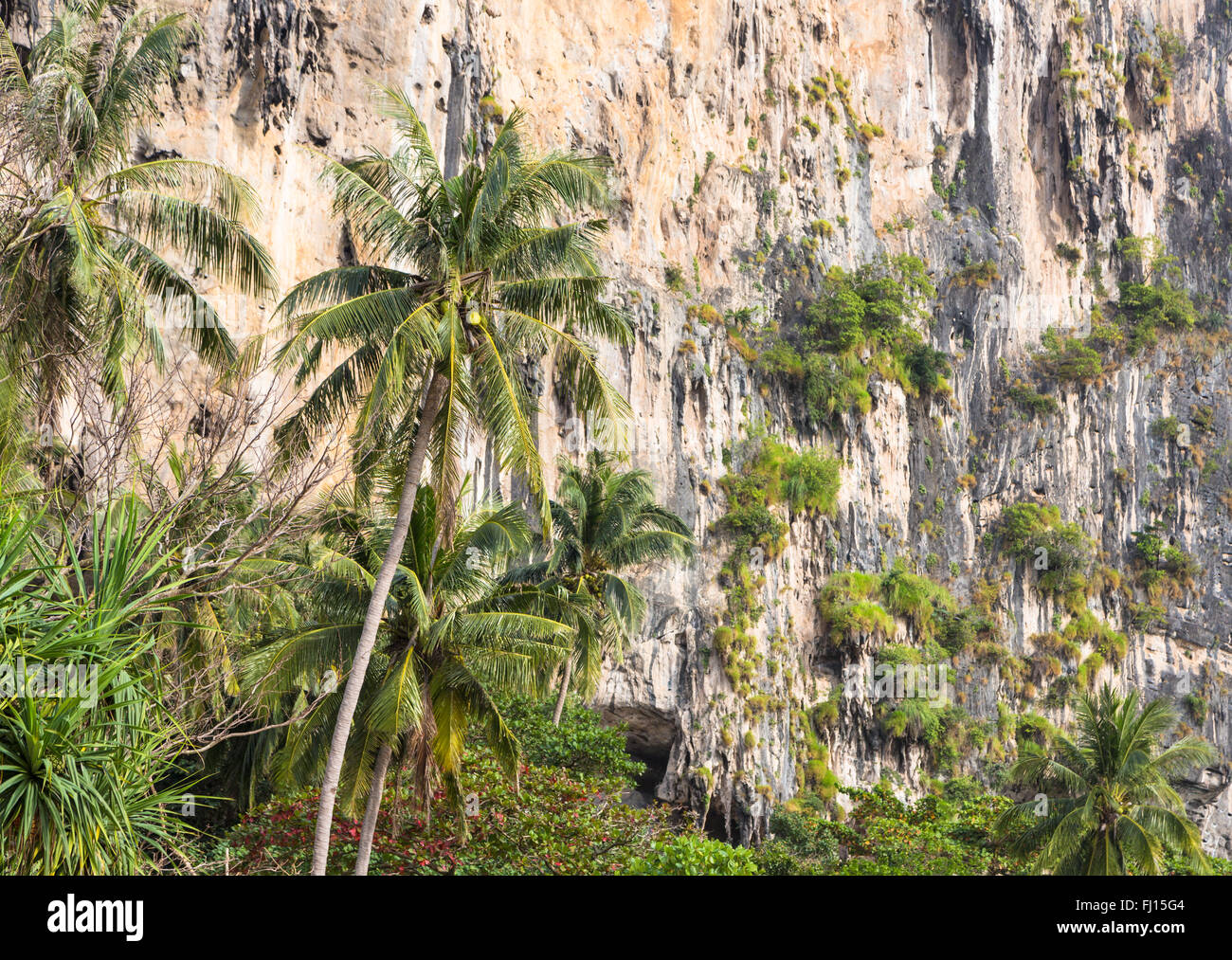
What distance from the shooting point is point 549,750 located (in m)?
24.3

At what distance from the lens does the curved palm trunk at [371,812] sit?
15.1 metres

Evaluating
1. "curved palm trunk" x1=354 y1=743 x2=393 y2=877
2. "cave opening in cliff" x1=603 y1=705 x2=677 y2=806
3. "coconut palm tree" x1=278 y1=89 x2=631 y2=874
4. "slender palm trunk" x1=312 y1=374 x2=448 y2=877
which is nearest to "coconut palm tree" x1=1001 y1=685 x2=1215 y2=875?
"cave opening in cliff" x1=603 y1=705 x2=677 y2=806

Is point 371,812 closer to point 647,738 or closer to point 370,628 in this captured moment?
point 370,628

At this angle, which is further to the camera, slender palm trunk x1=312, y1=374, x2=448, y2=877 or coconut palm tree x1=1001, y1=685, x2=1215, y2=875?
coconut palm tree x1=1001, y1=685, x2=1215, y2=875

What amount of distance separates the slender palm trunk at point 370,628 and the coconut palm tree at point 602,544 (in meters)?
11.0

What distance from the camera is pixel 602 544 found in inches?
1030

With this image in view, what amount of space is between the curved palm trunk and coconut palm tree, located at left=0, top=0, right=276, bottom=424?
6.29 metres

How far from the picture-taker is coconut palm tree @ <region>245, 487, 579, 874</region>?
15320 mm

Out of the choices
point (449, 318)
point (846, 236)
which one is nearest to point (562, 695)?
point (449, 318)

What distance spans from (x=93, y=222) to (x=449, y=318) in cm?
526

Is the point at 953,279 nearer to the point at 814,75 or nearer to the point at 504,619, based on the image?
the point at 814,75

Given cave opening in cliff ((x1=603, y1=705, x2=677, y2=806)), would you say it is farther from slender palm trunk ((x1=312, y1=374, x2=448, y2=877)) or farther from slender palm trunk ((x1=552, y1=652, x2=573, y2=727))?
slender palm trunk ((x1=312, y1=374, x2=448, y2=877))
